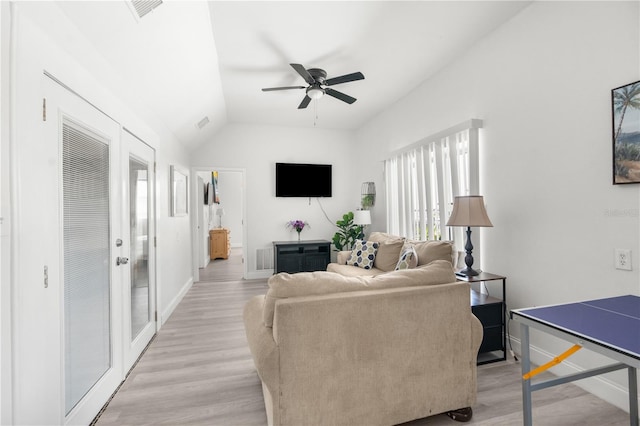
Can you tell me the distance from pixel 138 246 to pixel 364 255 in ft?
8.51

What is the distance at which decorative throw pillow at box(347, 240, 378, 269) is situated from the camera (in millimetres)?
3911

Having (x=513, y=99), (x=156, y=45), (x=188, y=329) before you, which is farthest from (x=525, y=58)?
(x=188, y=329)

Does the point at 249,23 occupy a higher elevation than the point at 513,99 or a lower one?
higher

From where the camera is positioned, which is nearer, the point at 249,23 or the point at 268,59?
the point at 249,23

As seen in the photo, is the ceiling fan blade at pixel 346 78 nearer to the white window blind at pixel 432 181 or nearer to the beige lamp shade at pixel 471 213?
the white window blind at pixel 432 181

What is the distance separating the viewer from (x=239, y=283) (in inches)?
211

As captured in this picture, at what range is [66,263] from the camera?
1.59 metres

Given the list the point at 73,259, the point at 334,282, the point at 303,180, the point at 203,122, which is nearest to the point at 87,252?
the point at 73,259

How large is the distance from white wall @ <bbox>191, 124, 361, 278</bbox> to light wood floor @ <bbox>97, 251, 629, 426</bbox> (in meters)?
2.84

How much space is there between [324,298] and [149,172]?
2430 mm

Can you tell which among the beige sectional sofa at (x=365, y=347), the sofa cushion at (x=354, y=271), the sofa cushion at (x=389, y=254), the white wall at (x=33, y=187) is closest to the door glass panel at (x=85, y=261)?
the white wall at (x=33, y=187)

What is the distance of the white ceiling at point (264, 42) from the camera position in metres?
2.04

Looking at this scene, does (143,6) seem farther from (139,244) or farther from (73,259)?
(139,244)

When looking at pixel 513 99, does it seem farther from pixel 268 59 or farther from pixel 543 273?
pixel 268 59
